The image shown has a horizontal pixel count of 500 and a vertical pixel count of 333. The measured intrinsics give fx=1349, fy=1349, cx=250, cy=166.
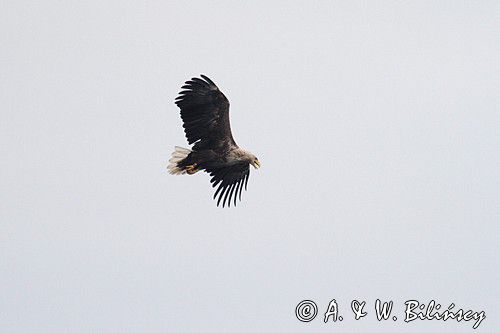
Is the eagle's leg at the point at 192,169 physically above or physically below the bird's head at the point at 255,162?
below

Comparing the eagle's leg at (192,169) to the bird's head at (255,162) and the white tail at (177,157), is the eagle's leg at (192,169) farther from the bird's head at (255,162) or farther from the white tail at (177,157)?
the bird's head at (255,162)

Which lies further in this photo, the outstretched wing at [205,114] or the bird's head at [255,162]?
the bird's head at [255,162]

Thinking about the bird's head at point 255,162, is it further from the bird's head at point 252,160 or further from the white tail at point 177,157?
the white tail at point 177,157

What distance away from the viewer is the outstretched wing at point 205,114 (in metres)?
24.2

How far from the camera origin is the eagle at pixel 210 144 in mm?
24219

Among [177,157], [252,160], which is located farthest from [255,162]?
[177,157]

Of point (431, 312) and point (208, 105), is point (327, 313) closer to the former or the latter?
point (431, 312)

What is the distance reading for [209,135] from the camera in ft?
81.0

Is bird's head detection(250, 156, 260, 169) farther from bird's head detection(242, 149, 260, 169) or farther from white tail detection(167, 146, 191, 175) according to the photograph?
white tail detection(167, 146, 191, 175)

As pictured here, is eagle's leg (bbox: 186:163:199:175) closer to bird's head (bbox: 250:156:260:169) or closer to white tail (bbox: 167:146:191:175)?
white tail (bbox: 167:146:191:175)

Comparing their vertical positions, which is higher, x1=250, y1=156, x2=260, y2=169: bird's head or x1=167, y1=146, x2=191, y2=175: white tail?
x1=250, y1=156, x2=260, y2=169: bird's head

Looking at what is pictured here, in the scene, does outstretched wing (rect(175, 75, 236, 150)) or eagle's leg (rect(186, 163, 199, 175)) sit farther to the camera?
eagle's leg (rect(186, 163, 199, 175))

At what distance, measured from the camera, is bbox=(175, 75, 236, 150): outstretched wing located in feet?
79.3

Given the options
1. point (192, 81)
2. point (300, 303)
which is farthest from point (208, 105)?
point (300, 303)
